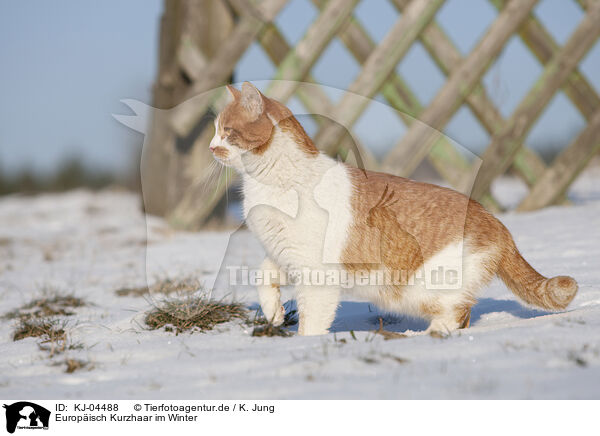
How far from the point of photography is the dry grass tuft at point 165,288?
352cm

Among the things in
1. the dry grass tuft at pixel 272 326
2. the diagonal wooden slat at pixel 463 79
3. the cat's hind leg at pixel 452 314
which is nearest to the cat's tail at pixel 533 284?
the cat's hind leg at pixel 452 314

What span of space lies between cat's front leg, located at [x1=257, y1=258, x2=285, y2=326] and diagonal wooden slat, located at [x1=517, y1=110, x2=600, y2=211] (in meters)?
3.45

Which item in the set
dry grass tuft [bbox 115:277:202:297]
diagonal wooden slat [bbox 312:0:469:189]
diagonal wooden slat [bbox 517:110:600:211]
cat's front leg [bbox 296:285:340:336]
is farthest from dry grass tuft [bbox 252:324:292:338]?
diagonal wooden slat [bbox 517:110:600:211]

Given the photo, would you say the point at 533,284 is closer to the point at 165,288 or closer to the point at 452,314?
the point at 452,314

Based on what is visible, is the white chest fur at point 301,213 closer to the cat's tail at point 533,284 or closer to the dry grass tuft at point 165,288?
the cat's tail at point 533,284

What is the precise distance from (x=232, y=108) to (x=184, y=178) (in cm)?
329

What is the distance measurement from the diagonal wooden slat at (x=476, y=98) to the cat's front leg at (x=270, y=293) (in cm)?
289

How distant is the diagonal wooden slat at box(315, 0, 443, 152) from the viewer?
5.04 metres

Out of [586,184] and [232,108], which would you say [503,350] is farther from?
[586,184]

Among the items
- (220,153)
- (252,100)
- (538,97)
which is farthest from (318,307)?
(538,97)

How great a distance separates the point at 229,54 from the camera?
5348 millimetres

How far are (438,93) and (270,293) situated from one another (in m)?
3.18
